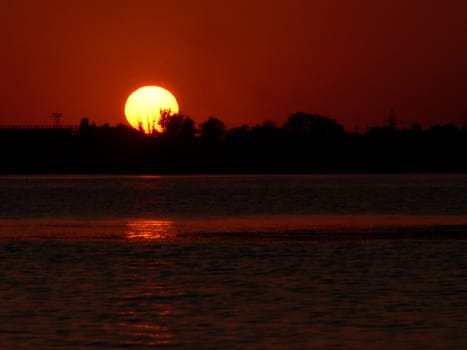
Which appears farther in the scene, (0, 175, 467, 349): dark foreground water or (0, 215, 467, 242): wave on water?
(0, 215, 467, 242): wave on water

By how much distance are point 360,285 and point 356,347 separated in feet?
29.7

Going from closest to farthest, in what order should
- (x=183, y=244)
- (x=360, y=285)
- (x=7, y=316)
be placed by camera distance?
1. (x=7, y=316)
2. (x=360, y=285)
3. (x=183, y=244)

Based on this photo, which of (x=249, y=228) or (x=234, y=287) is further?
(x=249, y=228)

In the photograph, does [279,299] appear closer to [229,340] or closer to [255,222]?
[229,340]

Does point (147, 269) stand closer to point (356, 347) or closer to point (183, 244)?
point (183, 244)

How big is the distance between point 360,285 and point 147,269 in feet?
24.4

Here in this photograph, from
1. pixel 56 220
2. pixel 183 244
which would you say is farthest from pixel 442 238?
pixel 56 220

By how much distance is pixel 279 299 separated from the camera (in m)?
29.3

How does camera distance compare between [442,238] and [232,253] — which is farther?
[442,238]

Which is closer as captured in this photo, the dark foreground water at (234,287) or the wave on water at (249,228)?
the dark foreground water at (234,287)

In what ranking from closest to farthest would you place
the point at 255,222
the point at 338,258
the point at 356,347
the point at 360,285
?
1. the point at 356,347
2. the point at 360,285
3. the point at 338,258
4. the point at 255,222

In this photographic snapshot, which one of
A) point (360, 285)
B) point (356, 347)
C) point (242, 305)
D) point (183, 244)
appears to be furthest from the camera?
point (183, 244)

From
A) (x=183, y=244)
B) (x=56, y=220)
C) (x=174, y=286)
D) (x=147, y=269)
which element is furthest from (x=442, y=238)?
(x=56, y=220)

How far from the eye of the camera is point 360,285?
32.1 metres
